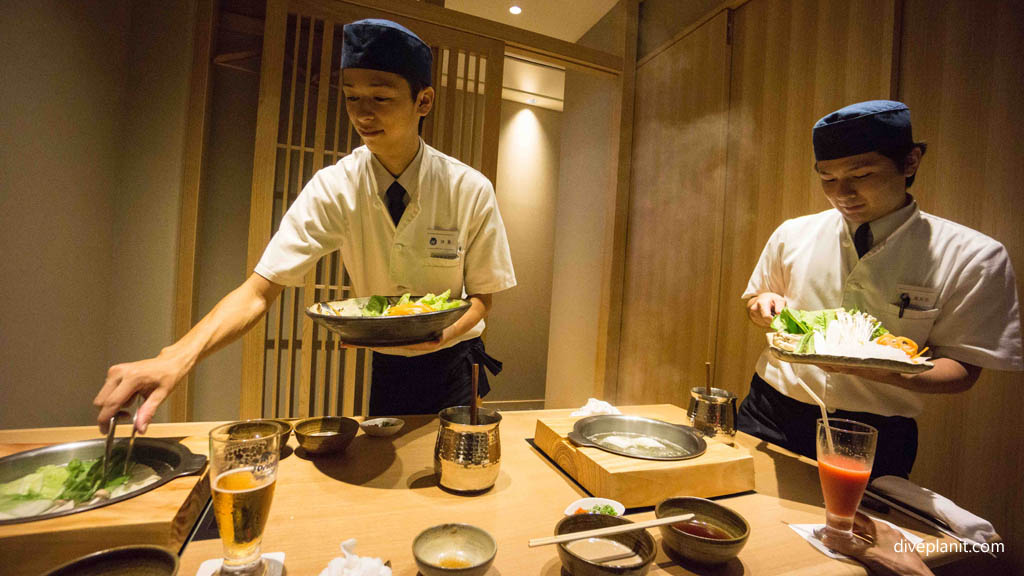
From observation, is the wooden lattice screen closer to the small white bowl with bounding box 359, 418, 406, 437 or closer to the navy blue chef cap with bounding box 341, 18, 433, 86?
the small white bowl with bounding box 359, 418, 406, 437

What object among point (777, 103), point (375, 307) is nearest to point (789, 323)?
point (375, 307)

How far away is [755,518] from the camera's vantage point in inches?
40.1

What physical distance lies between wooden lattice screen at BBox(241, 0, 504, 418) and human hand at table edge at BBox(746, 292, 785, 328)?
2.19m

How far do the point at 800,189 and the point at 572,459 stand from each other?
6.93 feet

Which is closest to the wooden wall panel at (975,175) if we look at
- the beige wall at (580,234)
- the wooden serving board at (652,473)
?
the wooden serving board at (652,473)

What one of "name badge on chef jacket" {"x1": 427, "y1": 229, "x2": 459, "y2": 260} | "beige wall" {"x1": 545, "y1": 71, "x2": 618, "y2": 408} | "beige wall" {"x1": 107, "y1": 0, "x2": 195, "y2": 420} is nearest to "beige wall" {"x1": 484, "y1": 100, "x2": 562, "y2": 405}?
"beige wall" {"x1": 545, "y1": 71, "x2": 618, "y2": 408}

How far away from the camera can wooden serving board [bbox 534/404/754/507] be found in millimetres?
1024

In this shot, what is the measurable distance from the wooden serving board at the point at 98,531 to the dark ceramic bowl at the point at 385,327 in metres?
0.41

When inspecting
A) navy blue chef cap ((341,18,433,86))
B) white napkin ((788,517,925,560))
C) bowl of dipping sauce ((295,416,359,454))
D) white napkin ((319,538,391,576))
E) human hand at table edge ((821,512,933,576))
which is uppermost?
navy blue chef cap ((341,18,433,86))

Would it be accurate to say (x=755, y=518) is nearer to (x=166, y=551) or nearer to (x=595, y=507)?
(x=595, y=507)

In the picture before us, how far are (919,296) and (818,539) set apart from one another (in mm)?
919

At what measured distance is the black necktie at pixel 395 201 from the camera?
1655 mm

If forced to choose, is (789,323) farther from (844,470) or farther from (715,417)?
(844,470)

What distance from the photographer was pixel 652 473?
3.41ft
